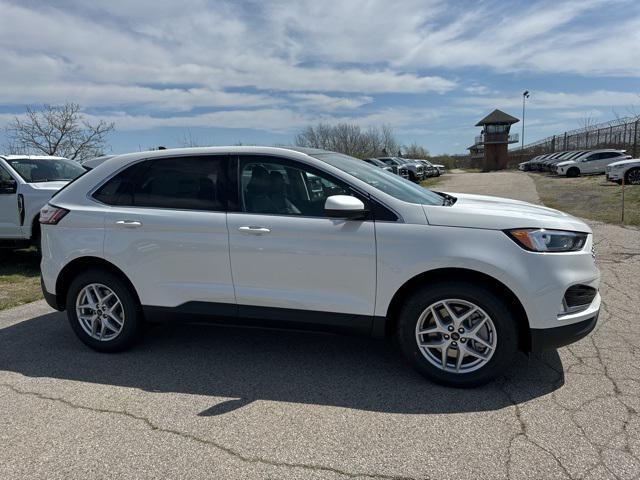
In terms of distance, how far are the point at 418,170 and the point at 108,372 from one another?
31378mm

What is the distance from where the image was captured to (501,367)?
330cm

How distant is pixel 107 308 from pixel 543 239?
3.66 metres

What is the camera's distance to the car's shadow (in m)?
3.29

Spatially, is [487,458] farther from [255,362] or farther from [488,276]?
[255,362]

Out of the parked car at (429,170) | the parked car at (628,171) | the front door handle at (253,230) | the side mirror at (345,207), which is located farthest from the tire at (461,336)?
the parked car at (429,170)

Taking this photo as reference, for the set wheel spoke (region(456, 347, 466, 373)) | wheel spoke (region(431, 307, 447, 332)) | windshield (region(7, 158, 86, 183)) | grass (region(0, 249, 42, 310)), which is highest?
windshield (region(7, 158, 86, 183))

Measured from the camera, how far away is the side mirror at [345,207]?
10.7 feet

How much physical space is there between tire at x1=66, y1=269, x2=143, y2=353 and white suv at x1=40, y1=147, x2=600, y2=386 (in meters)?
0.01

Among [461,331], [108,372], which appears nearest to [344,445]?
[461,331]

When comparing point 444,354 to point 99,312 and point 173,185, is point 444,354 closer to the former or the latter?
point 173,185

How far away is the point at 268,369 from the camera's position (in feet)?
12.4

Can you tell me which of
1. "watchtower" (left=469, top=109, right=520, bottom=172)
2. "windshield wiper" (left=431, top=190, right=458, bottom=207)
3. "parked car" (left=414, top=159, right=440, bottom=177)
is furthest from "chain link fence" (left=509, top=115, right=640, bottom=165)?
"windshield wiper" (left=431, top=190, right=458, bottom=207)

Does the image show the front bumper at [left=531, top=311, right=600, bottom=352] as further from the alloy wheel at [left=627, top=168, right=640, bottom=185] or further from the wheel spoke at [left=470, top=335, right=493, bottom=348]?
the alloy wheel at [left=627, top=168, right=640, bottom=185]

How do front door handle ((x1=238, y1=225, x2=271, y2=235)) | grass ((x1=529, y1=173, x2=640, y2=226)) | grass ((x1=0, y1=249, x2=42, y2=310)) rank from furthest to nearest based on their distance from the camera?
grass ((x1=529, y1=173, x2=640, y2=226)), grass ((x1=0, y1=249, x2=42, y2=310)), front door handle ((x1=238, y1=225, x2=271, y2=235))
